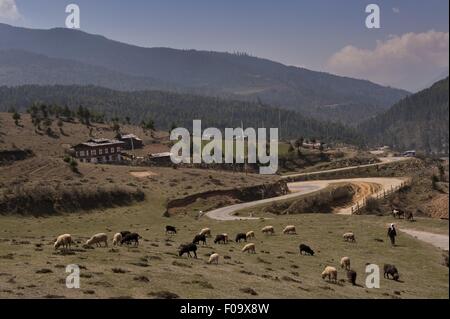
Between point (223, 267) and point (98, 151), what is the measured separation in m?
130

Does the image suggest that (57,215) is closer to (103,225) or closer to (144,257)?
(103,225)

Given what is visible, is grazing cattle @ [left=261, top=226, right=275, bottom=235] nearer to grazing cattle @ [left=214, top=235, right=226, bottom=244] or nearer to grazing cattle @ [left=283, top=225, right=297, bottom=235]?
grazing cattle @ [left=283, top=225, right=297, bottom=235]

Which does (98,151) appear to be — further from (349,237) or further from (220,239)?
(349,237)

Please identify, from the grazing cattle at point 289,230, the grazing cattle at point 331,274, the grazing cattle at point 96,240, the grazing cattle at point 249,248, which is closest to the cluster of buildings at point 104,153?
the grazing cattle at point 289,230

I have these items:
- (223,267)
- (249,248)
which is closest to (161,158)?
(249,248)

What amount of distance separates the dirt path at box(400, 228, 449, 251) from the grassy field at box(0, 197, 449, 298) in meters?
1.84

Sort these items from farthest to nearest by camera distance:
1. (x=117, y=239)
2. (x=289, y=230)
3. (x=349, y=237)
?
(x=289, y=230), (x=349, y=237), (x=117, y=239)

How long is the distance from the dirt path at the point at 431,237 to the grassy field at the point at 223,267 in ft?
6.05

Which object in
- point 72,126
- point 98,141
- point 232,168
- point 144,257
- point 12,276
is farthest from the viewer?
point 72,126

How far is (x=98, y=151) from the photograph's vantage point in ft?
529
